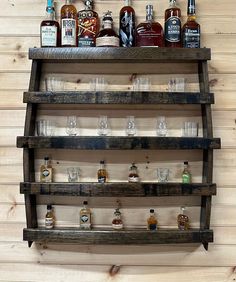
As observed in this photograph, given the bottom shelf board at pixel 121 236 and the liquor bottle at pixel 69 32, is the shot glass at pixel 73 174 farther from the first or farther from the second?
the liquor bottle at pixel 69 32

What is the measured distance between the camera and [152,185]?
56.1 inches

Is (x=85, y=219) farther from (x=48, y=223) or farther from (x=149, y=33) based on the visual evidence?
(x=149, y=33)

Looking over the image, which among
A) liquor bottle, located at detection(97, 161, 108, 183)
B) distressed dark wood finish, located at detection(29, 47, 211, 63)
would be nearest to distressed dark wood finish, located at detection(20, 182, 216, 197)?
liquor bottle, located at detection(97, 161, 108, 183)

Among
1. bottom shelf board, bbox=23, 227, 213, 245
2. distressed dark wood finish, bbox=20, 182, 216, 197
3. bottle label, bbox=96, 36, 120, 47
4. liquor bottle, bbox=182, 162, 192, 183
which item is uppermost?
bottle label, bbox=96, 36, 120, 47

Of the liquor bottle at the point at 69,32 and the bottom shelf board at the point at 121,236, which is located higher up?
the liquor bottle at the point at 69,32

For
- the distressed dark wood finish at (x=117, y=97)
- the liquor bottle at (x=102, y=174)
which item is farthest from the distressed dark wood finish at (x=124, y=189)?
the distressed dark wood finish at (x=117, y=97)

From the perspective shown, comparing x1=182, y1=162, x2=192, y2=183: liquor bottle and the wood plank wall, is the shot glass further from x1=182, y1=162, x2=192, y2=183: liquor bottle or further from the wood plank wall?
x1=182, y1=162, x2=192, y2=183: liquor bottle

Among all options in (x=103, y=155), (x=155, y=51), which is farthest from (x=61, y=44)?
(x=103, y=155)

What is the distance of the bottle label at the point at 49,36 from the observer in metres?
1.44

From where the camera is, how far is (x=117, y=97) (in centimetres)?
142

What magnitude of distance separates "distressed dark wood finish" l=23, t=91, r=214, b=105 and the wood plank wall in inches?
5.3

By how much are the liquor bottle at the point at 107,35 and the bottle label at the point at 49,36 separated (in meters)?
0.18

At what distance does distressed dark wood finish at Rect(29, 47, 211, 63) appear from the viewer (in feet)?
4.66

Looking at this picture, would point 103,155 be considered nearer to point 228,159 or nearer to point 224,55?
point 228,159
